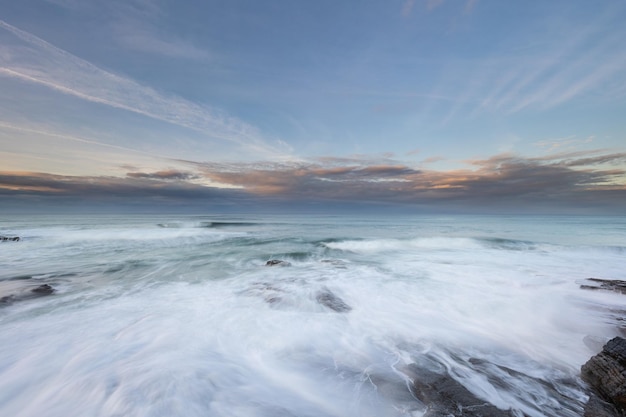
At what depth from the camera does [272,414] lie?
11.2 ft

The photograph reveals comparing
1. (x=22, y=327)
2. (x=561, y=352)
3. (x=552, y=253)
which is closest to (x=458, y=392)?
(x=561, y=352)

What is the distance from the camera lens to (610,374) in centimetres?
329

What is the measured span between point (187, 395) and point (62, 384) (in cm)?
194

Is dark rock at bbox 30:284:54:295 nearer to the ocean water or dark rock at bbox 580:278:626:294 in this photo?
the ocean water

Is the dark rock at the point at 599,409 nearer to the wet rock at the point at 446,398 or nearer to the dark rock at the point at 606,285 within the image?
the wet rock at the point at 446,398

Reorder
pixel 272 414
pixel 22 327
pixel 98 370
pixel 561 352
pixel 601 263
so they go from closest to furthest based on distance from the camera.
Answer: pixel 272 414 → pixel 98 370 → pixel 561 352 → pixel 22 327 → pixel 601 263

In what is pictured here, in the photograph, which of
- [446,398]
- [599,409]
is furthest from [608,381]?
[446,398]

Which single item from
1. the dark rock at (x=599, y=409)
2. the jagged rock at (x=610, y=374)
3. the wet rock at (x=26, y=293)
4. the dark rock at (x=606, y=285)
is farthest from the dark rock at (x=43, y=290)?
the dark rock at (x=606, y=285)

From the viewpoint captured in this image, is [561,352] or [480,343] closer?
[561,352]

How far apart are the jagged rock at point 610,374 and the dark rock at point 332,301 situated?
433cm

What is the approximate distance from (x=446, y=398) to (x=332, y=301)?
4.25m

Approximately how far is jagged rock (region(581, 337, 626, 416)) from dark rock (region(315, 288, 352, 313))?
433 cm

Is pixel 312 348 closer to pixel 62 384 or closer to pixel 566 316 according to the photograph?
pixel 62 384

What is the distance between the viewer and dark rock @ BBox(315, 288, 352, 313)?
6982 millimetres
